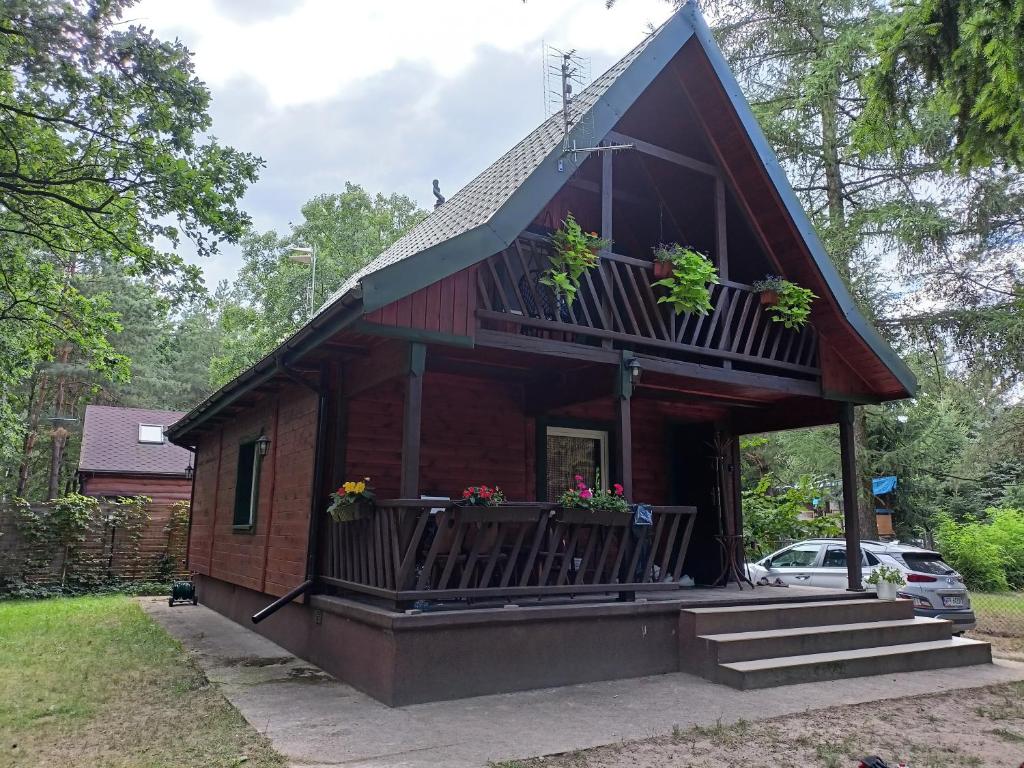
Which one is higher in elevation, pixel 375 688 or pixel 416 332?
pixel 416 332

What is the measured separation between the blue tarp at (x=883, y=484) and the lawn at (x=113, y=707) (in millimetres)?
14427

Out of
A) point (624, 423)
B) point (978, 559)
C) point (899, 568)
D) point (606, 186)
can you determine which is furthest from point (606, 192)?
point (978, 559)

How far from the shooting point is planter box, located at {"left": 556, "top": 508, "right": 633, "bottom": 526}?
19.8 feet

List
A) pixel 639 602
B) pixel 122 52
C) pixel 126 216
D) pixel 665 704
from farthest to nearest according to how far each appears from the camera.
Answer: pixel 126 216
pixel 122 52
pixel 639 602
pixel 665 704

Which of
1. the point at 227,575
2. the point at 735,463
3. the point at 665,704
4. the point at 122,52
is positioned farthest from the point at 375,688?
the point at 122,52

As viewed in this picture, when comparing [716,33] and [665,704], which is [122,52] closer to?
[665,704]

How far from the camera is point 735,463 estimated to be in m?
10.1

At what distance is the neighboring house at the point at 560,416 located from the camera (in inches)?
224

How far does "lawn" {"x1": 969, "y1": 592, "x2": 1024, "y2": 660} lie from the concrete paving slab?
2.52 metres

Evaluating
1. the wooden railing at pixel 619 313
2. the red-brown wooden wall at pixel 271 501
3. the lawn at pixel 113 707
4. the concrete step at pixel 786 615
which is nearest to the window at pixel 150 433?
the red-brown wooden wall at pixel 271 501

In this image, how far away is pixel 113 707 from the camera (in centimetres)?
529

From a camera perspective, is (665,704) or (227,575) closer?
(665,704)

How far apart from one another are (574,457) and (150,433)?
17558mm

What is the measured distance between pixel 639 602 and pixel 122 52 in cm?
774
